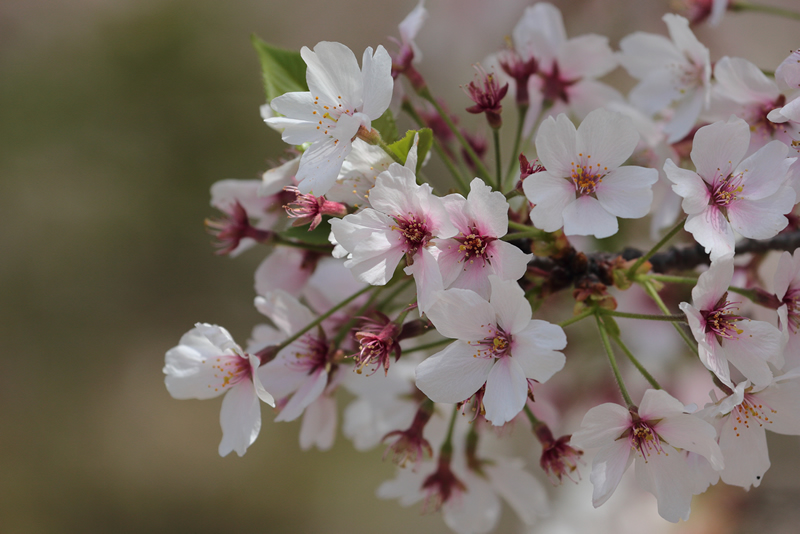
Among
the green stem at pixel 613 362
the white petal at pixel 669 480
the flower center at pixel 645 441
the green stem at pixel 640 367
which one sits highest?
the green stem at pixel 613 362

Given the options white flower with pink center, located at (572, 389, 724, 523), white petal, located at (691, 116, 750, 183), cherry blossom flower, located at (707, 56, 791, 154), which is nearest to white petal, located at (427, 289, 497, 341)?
white flower with pink center, located at (572, 389, 724, 523)

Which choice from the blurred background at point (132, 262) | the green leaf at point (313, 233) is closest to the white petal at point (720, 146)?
the green leaf at point (313, 233)

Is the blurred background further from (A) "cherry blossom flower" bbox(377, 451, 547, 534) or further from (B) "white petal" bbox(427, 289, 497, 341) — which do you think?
(B) "white petal" bbox(427, 289, 497, 341)

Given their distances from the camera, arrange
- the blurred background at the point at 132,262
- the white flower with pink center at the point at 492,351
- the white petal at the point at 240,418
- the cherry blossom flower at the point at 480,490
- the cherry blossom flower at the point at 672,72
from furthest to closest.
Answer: the blurred background at the point at 132,262
the cherry blossom flower at the point at 480,490
the cherry blossom flower at the point at 672,72
the white petal at the point at 240,418
the white flower with pink center at the point at 492,351

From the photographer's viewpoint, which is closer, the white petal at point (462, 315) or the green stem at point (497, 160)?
the white petal at point (462, 315)

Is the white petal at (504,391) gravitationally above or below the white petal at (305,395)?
above

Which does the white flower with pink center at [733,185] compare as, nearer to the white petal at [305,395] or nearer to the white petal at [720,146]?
the white petal at [720,146]

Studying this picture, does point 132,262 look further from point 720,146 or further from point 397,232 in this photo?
point 720,146
